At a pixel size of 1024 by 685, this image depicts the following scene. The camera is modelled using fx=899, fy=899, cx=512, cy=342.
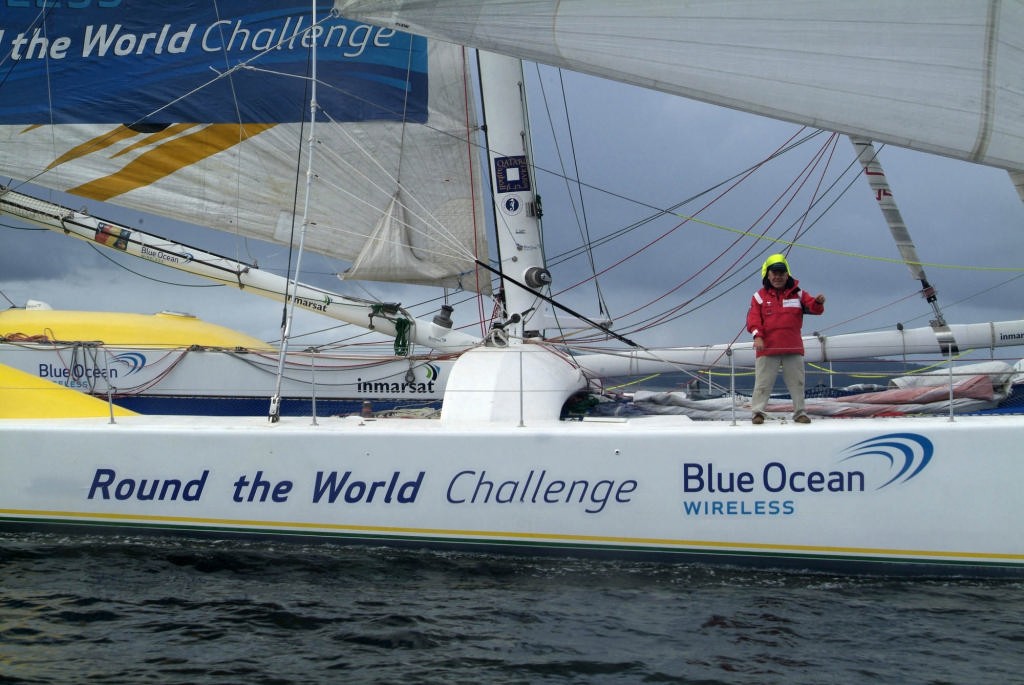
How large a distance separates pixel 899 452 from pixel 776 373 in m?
1.06

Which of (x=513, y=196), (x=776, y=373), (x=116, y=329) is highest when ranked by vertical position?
(x=513, y=196)

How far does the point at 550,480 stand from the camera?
6504mm

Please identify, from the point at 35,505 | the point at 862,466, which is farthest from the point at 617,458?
the point at 35,505

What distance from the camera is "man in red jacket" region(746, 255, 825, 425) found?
6758mm

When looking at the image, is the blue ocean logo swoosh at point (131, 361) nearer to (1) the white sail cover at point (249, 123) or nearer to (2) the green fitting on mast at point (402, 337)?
(1) the white sail cover at point (249, 123)

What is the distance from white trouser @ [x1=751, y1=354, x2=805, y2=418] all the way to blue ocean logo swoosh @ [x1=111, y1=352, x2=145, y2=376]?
34.0 ft

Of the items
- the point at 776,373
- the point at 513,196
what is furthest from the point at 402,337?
the point at 776,373

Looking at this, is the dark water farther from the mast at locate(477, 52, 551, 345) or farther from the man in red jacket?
the mast at locate(477, 52, 551, 345)

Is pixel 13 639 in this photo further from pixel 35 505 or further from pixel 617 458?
pixel 617 458

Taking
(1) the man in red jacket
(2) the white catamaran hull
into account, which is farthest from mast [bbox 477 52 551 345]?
(1) the man in red jacket

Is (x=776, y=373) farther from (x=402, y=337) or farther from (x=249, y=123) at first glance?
(x=249, y=123)

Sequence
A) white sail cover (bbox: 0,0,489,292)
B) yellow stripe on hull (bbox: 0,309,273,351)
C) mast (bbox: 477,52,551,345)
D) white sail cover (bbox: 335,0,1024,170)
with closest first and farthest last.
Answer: white sail cover (bbox: 335,0,1024,170) < mast (bbox: 477,52,551,345) < white sail cover (bbox: 0,0,489,292) < yellow stripe on hull (bbox: 0,309,273,351)

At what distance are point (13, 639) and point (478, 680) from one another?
2.78m

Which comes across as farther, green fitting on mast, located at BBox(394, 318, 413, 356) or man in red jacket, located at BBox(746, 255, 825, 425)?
green fitting on mast, located at BBox(394, 318, 413, 356)
